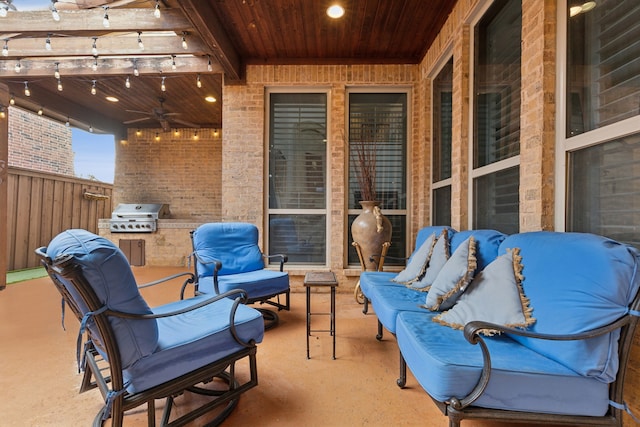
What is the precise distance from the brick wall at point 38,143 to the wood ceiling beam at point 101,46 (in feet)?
9.88

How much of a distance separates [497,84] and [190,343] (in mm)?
2922

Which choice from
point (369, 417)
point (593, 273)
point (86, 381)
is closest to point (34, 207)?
point (86, 381)

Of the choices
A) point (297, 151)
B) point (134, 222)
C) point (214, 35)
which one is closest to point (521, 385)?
point (297, 151)

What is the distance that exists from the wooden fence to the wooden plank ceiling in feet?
5.26

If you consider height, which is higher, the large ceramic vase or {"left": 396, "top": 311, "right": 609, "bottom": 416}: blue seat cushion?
the large ceramic vase

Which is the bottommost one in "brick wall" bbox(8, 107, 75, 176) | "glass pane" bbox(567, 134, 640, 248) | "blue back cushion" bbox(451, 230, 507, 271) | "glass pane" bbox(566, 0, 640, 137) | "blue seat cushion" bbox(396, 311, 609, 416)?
"blue seat cushion" bbox(396, 311, 609, 416)

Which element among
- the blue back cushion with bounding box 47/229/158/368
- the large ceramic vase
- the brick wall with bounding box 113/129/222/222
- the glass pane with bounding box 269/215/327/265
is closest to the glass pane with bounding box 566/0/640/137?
the large ceramic vase

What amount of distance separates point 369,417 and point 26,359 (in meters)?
2.47

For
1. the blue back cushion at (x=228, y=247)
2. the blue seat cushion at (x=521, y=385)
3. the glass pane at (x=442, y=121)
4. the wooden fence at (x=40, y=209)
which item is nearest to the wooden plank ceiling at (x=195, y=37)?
the glass pane at (x=442, y=121)

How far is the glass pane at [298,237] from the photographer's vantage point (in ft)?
13.5

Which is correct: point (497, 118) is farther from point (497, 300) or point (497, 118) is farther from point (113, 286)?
point (113, 286)

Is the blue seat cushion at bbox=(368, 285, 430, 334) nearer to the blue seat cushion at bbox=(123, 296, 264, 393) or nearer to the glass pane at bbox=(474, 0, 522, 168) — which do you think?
the blue seat cushion at bbox=(123, 296, 264, 393)

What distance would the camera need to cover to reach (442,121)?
140 inches

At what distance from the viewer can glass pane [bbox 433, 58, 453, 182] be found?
331 cm
